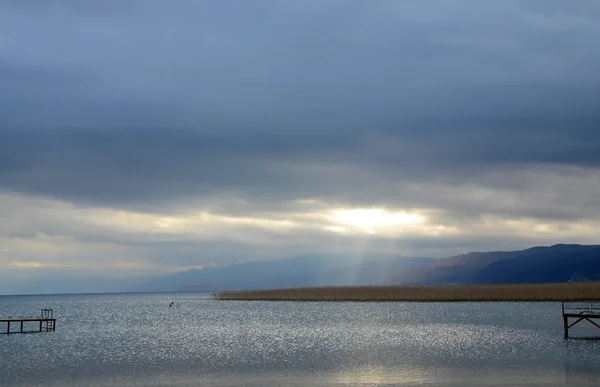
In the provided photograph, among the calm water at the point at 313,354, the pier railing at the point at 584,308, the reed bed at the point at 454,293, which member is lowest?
the calm water at the point at 313,354

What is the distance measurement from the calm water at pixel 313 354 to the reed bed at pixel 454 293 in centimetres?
2564

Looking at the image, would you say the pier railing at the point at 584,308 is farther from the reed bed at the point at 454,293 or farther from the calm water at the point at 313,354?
the reed bed at the point at 454,293

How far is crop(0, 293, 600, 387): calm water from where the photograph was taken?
30.1 m

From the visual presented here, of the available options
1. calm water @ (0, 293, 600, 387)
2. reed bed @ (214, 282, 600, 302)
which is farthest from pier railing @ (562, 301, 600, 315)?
reed bed @ (214, 282, 600, 302)

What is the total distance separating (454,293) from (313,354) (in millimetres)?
63323

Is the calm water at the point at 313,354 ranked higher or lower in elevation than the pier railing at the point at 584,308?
lower

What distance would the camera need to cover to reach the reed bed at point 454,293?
8938cm

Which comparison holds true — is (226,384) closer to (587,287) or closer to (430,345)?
(430,345)

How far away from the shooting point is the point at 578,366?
1255 inches

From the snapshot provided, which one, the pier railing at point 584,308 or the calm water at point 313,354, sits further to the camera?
the pier railing at point 584,308

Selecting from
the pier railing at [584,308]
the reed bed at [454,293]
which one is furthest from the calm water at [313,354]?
the reed bed at [454,293]

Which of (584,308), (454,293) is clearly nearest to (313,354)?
(584,308)

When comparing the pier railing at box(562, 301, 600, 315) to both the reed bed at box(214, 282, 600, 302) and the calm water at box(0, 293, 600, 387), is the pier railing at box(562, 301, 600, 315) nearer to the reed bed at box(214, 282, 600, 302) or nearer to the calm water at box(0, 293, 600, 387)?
the calm water at box(0, 293, 600, 387)

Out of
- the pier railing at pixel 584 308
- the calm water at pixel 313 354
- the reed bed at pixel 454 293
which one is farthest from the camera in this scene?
the reed bed at pixel 454 293
